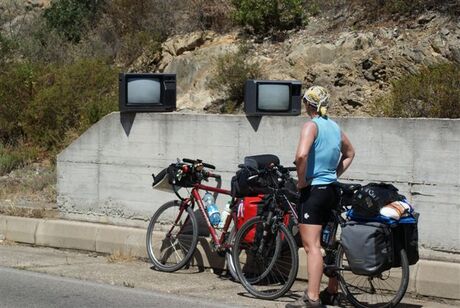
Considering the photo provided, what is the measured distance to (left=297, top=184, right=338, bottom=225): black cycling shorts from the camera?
22.8 feet

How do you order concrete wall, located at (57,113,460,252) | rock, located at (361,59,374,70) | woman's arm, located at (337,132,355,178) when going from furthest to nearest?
rock, located at (361,59,374,70)
concrete wall, located at (57,113,460,252)
woman's arm, located at (337,132,355,178)

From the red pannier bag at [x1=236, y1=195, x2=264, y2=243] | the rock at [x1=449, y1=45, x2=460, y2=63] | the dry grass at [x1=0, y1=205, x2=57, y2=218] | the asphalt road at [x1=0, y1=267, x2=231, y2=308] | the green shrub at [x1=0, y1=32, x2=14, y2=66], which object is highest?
the green shrub at [x1=0, y1=32, x2=14, y2=66]

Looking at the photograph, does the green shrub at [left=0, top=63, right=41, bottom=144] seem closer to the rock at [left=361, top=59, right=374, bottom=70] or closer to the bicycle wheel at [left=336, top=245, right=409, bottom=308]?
the rock at [left=361, top=59, right=374, bottom=70]

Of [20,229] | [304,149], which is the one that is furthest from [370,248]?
[20,229]

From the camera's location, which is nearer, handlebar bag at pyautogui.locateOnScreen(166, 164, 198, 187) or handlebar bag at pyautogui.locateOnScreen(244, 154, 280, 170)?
handlebar bag at pyautogui.locateOnScreen(244, 154, 280, 170)

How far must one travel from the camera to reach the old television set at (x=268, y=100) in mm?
9438

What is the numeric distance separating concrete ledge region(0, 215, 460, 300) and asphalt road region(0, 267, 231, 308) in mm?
1413

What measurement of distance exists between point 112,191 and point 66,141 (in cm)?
586

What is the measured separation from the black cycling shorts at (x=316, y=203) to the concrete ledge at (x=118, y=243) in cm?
144

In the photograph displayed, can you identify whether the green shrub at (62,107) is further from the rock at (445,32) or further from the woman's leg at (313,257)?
the woman's leg at (313,257)

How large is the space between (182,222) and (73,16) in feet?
67.8

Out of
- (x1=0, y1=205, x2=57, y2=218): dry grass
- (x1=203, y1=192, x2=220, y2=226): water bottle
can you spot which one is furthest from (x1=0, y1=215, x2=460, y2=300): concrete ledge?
(x1=203, y1=192, x2=220, y2=226): water bottle

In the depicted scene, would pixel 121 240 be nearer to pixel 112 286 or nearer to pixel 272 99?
pixel 112 286

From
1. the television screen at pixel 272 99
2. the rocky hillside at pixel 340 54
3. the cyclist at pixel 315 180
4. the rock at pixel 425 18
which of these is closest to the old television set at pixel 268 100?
the television screen at pixel 272 99
